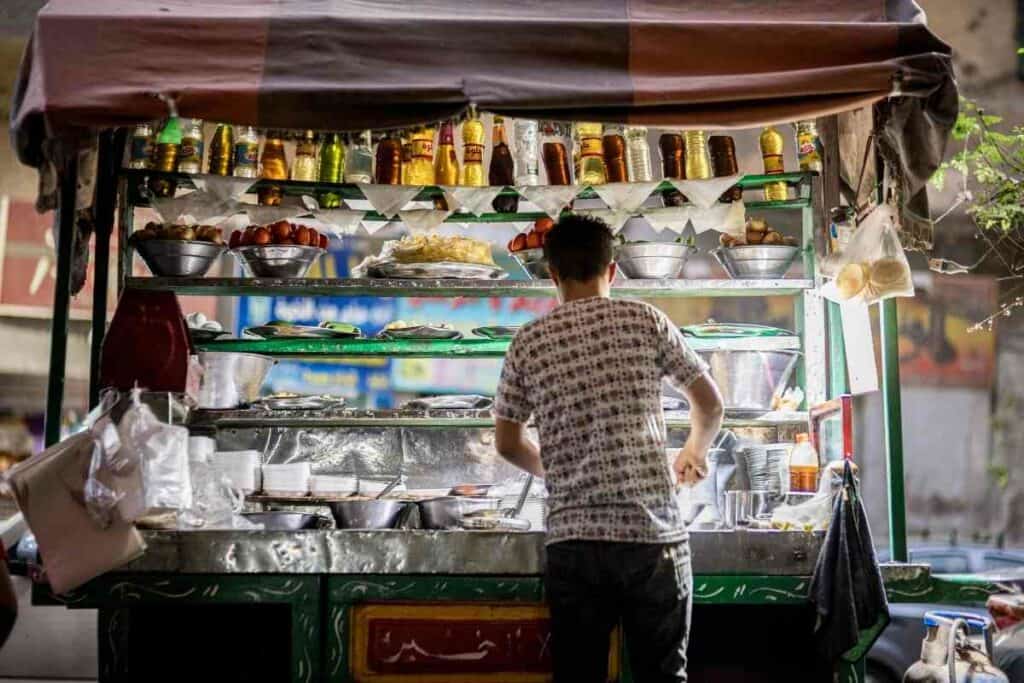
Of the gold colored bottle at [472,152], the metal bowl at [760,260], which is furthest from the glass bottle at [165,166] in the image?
the metal bowl at [760,260]

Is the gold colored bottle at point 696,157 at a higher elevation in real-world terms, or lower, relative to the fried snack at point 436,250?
higher

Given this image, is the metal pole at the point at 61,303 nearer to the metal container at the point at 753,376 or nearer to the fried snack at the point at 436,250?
the fried snack at the point at 436,250

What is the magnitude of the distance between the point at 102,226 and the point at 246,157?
0.67 meters

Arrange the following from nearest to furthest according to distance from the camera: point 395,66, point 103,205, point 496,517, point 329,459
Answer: point 395,66
point 496,517
point 103,205
point 329,459

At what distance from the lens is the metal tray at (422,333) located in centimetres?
474

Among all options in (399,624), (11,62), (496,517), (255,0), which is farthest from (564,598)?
(11,62)

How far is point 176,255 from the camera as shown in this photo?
4566 millimetres

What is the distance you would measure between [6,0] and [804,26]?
6.98 metres

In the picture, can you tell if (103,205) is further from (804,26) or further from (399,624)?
(804,26)

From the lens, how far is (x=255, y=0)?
137 inches

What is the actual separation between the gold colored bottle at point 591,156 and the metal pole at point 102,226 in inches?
77.9

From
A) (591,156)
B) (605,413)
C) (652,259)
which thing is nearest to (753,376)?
(652,259)

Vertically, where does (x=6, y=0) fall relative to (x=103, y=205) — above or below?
above

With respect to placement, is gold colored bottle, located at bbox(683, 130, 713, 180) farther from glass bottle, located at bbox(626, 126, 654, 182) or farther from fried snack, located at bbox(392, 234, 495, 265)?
fried snack, located at bbox(392, 234, 495, 265)
